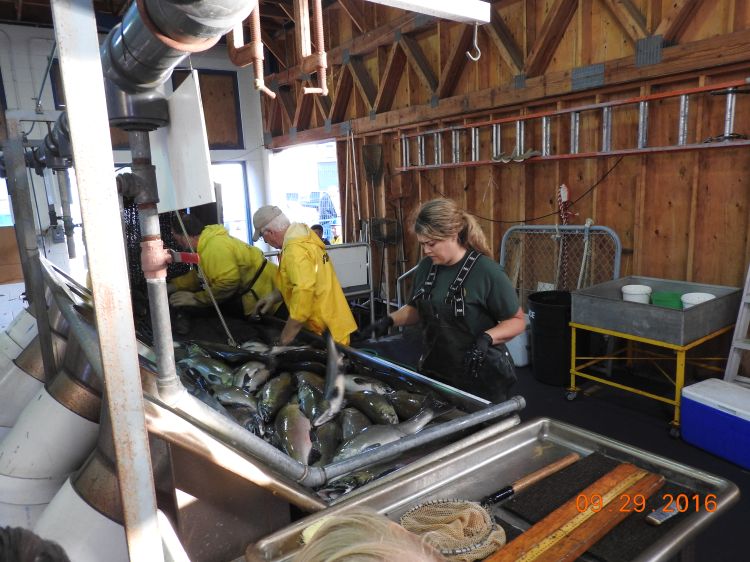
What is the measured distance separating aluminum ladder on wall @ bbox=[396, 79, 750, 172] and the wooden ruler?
3.62 meters

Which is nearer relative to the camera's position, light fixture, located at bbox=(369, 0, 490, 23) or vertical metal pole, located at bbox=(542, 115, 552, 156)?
light fixture, located at bbox=(369, 0, 490, 23)

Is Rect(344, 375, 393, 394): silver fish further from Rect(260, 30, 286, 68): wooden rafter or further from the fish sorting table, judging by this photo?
Rect(260, 30, 286, 68): wooden rafter

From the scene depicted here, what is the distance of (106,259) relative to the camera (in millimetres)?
793

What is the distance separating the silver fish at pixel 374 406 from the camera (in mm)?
2078

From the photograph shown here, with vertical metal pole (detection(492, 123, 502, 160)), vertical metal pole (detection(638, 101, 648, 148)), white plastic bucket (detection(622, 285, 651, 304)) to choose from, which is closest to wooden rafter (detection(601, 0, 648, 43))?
vertical metal pole (detection(638, 101, 648, 148))

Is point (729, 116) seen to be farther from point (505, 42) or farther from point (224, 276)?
point (224, 276)

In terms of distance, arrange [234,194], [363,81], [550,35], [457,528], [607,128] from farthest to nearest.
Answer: [234,194] < [363,81] < [550,35] < [607,128] < [457,528]

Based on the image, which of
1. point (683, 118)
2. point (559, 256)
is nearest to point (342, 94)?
point (559, 256)

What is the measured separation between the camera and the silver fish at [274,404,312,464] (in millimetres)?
Answer: 1822

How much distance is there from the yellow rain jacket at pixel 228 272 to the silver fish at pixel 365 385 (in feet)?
6.88

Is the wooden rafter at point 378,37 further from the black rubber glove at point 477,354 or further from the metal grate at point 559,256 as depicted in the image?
the black rubber glove at point 477,354

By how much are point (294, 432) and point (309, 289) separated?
5.71ft

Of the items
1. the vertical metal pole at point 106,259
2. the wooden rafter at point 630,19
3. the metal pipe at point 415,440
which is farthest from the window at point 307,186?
the vertical metal pole at point 106,259

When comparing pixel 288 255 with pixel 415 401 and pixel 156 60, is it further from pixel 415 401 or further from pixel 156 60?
pixel 156 60
